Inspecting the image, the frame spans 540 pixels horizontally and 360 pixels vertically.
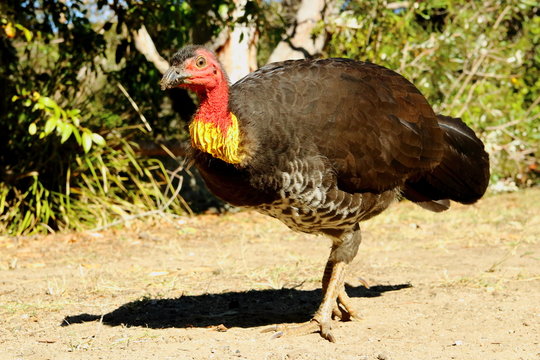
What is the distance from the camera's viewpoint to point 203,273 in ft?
18.6

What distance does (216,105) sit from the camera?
3.62m

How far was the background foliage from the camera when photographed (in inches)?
287

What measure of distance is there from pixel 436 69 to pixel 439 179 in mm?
5336

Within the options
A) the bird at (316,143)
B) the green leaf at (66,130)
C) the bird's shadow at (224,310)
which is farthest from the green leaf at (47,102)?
the bird at (316,143)

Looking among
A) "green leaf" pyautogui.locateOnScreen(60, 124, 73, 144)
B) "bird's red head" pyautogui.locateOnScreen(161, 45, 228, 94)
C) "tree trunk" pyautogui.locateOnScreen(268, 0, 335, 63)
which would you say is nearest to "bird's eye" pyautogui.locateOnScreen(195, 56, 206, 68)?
"bird's red head" pyautogui.locateOnScreen(161, 45, 228, 94)

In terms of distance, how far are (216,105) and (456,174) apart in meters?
1.82

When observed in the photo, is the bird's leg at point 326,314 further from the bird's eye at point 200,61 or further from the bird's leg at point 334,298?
the bird's eye at point 200,61

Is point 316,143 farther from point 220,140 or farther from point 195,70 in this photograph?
point 195,70

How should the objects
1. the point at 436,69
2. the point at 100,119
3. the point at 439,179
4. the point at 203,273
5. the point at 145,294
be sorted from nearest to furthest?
the point at 439,179, the point at 145,294, the point at 203,273, the point at 100,119, the point at 436,69

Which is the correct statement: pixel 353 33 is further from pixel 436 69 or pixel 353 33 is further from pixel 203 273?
pixel 203 273

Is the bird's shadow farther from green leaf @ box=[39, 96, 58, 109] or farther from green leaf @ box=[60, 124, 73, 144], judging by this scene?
green leaf @ box=[39, 96, 58, 109]

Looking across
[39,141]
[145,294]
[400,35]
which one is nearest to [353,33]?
[400,35]

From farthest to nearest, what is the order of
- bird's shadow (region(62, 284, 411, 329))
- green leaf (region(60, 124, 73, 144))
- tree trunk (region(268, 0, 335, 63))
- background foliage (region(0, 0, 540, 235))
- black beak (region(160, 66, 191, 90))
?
tree trunk (region(268, 0, 335, 63)) → background foliage (region(0, 0, 540, 235)) → green leaf (region(60, 124, 73, 144)) → bird's shadow (region(62, 284, 411, 329)) → black beak (region(160, 66, 191, 90))

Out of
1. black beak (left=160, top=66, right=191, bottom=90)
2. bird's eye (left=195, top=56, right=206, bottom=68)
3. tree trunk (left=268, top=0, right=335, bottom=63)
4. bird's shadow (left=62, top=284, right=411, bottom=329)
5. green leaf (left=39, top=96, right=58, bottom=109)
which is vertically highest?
tree trunk (left=268, top=0, right=335, bottom=63)
